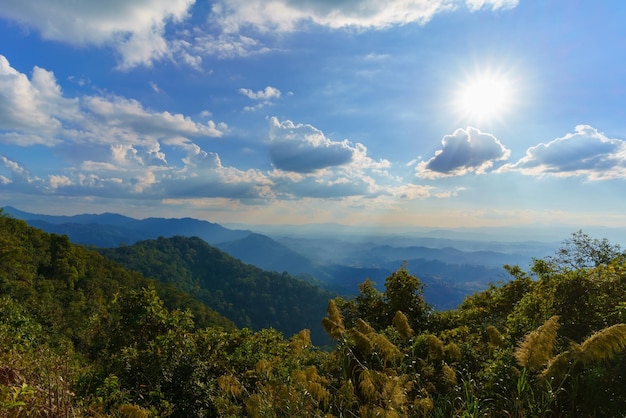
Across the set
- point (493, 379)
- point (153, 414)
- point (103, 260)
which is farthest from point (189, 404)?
point (103, 260)

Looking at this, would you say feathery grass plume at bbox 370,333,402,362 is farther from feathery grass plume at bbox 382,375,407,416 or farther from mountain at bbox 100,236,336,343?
mountain at bbox 100,236,336,343

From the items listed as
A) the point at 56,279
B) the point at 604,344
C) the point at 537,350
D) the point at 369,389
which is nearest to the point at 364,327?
the point at 369,389

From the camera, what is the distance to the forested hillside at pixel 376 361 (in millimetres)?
3262

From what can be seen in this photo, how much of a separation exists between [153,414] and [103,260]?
82248 millimetres

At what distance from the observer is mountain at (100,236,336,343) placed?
5364 inches

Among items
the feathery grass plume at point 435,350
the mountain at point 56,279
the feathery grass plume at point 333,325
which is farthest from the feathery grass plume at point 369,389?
the mountain at point 56,279

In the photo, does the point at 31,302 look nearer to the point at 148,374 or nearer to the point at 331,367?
the point at 148,374

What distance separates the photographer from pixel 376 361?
5223 mm

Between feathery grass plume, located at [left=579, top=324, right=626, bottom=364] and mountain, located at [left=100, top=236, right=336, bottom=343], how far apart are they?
129m

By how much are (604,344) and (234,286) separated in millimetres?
163315

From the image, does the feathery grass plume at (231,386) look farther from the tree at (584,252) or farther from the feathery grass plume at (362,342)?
the tree at (584,252)

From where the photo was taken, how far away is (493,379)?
4.04 meters

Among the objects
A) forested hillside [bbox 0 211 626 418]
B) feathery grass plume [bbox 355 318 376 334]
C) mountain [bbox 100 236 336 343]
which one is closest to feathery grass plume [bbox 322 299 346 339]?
forested hillside [bbox 0 211 626 418]

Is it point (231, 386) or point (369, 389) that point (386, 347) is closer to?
point (369, 389)
